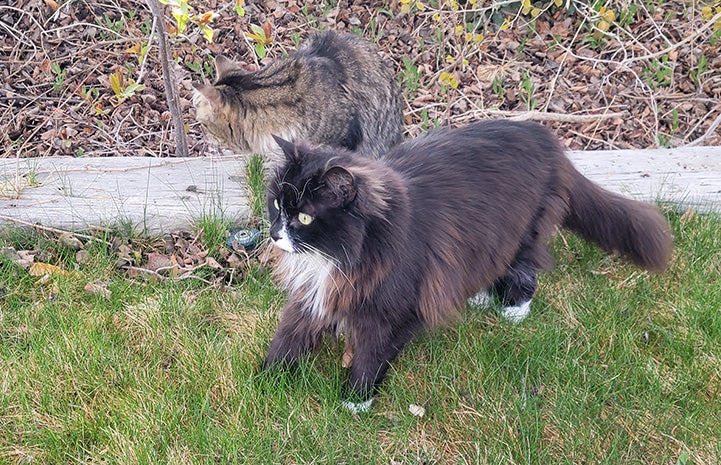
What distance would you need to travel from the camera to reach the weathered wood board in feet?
10.6

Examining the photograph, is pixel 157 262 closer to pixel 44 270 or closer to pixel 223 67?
pixel 44 270

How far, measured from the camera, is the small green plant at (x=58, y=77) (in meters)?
4.50

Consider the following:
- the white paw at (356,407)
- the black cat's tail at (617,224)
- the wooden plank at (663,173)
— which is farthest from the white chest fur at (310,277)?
the wooden plank at (663,173)

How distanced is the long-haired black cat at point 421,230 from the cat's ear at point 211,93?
43.0 inches

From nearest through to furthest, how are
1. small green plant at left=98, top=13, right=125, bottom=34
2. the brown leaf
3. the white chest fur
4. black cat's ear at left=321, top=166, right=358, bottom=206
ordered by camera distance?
black cat's ear at left=321, top=166, right=358, bottom=206, the white chest fur, the brown leaf, small green plant at left=98, top=13, right=125, bottom=34

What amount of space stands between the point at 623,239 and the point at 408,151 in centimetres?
95

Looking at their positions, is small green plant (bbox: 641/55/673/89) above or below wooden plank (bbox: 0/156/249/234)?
above

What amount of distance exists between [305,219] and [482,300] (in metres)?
1.11

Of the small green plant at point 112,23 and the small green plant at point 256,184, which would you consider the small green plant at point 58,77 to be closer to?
the small green plant at point 112,23

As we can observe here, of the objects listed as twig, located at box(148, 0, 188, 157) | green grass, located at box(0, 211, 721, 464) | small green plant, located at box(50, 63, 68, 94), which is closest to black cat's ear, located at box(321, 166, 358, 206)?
green grass, located at box(0, 211, 721, 464)

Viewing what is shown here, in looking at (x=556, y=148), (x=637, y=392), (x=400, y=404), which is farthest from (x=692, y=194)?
(x=400, y=404)

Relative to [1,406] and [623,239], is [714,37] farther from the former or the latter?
[1,406]

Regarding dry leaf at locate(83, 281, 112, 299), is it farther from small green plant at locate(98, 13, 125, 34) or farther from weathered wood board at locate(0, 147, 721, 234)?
small green plant at locate(98, 13, 125, 34)

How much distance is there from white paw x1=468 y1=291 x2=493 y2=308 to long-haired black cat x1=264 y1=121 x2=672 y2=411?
36mm
